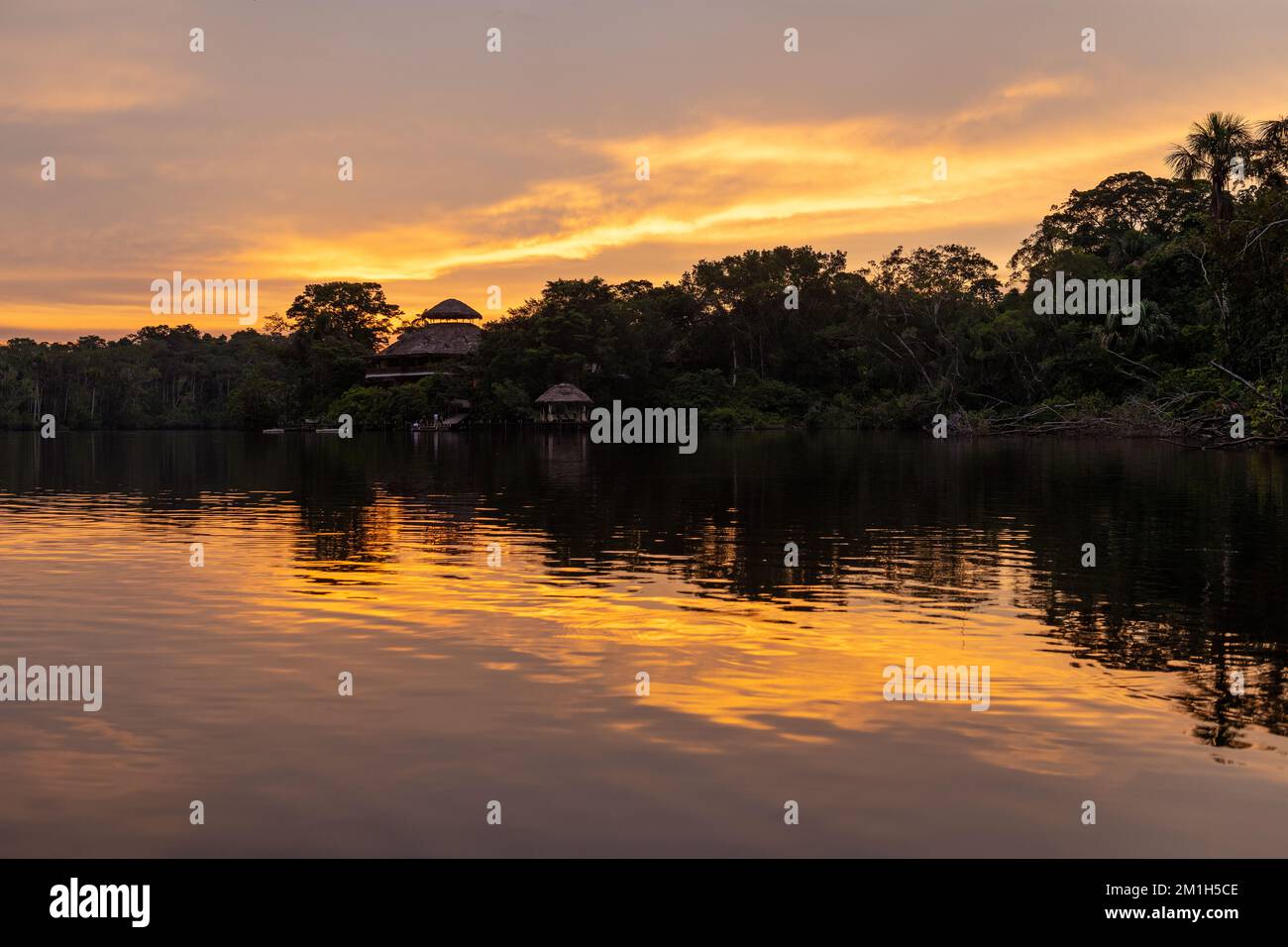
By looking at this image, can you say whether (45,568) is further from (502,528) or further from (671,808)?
(671,808)

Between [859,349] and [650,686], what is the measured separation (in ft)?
313

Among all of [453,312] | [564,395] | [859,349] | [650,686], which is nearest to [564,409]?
[564,395]

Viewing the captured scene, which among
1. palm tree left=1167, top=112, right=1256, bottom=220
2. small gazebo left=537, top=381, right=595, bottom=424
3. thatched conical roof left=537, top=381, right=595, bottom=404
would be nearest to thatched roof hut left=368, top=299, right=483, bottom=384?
small gazebo left=537, top=381, right=595, bottom=424

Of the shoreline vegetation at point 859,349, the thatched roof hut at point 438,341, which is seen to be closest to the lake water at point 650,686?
the shoreline vegetation at point 859,349

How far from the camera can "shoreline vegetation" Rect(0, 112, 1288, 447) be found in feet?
225

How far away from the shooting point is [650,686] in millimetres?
11383

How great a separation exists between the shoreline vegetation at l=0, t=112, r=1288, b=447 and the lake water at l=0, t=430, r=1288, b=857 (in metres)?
35.9

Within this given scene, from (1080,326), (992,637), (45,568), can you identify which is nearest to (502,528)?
(45,568)

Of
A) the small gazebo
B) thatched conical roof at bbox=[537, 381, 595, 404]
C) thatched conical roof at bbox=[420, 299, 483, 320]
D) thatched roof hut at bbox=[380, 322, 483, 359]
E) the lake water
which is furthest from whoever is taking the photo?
thatched conical roof at bbox=[420, 299, 483, 320]

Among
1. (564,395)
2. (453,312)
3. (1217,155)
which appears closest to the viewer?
(1217,155)

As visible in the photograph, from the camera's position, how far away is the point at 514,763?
8.92 m

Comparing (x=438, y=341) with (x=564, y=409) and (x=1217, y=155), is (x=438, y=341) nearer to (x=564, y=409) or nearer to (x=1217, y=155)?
(x=564, y=409)

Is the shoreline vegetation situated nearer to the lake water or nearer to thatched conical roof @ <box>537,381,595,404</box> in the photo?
thatched conical roof @ <box>537,381,595,404</box>

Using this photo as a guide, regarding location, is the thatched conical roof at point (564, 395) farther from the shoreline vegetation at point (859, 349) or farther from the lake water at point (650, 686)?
the lake water at point (650, 686)
